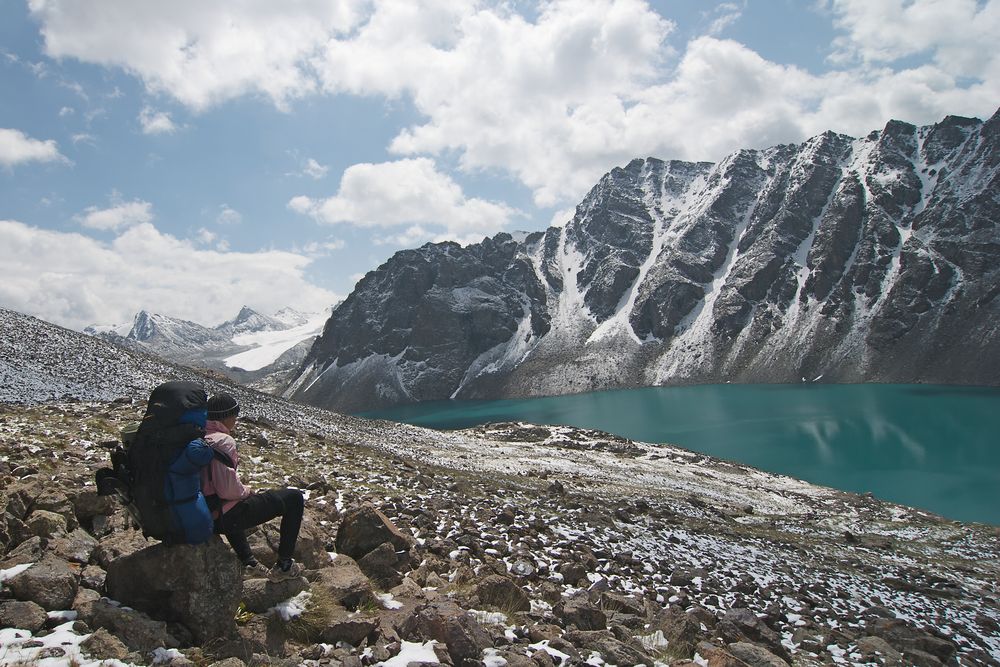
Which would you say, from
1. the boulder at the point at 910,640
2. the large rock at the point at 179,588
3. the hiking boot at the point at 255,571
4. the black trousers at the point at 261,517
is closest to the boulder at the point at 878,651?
the boulder at the point at 910,640

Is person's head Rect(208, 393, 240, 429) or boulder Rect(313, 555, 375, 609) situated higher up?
person's head Rect(208, 393, 240, 429)

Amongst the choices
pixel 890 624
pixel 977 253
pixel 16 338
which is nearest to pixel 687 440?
pixel 890 624

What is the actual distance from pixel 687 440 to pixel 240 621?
87.8 m

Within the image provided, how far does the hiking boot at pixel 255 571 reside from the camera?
7.57 m

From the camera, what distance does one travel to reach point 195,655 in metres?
5.78

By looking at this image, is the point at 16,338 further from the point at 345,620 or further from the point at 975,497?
the point at 975,497

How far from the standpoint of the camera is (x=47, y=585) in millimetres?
5867

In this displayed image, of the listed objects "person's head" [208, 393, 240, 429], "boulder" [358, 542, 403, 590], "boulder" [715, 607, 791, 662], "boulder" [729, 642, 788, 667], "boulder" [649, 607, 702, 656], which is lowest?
"boulder" [715, 607, 791, 662]

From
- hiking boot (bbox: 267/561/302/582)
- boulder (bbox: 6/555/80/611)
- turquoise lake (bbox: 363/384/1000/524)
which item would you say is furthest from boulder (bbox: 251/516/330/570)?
turquoise lake (bbox: 363/384/1000/524)

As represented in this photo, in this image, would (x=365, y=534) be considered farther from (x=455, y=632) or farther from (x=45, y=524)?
(x=45, y=524)

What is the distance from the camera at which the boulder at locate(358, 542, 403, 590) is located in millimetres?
9211

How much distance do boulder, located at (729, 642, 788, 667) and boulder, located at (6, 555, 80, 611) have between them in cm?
995

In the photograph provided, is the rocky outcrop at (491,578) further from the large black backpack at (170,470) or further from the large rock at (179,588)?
the large black backpack at (170,470)

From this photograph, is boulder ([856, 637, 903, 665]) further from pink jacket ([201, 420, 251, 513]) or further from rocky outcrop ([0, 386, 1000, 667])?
pink jacket ([201, 420, 251, 513])
